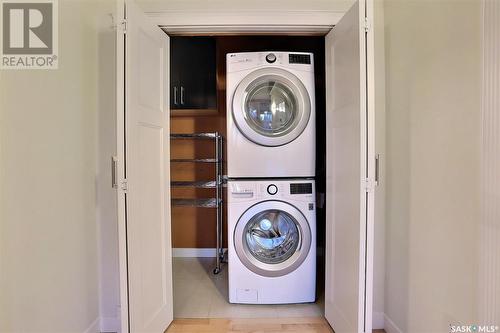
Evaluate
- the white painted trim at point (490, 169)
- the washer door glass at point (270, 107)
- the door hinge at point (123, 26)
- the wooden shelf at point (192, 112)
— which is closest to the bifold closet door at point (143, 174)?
the door hinge at point (123, 26)

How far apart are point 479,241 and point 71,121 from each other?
1.90 metres

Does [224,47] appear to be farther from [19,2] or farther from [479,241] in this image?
[479,241]

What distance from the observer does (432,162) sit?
1.23 m

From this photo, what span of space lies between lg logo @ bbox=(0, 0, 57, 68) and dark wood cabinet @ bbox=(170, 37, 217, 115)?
1265mm

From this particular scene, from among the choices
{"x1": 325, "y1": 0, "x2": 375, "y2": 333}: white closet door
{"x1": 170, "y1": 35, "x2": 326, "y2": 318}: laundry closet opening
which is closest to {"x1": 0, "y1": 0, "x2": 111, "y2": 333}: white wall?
{"x1": 170, "y1": 35, "x2": 326, "y2": 318}: laundry closet opening

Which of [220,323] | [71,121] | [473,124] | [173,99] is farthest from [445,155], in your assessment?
[173,99]

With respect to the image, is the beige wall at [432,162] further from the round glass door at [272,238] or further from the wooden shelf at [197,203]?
the wooden shelf at [197,203]

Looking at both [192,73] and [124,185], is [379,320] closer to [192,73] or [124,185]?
[124,185]

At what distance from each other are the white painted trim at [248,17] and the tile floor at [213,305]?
192 centimetres

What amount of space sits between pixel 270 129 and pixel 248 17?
0.73 metres

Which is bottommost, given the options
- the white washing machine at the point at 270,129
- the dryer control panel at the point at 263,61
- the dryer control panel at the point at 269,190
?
the dryer control panel at the point at 269,190

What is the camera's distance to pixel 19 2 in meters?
1.15

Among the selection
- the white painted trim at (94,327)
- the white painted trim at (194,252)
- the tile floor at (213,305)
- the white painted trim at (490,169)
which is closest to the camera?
the white painted trim at (490,169)

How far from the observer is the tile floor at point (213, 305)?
1806 millimetres
